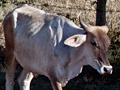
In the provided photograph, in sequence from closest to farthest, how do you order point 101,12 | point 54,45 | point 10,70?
point 54,45 < point 10,70 < point 101,12

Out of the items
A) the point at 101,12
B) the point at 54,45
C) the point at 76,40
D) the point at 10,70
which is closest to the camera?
the point at 76,40

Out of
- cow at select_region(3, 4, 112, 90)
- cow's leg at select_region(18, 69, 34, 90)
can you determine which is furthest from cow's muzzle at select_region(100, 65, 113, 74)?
cow's leg at select_region(18, 69, 34, 90)

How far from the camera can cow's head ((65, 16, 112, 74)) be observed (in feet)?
17.1

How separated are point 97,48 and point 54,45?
0.78 meters

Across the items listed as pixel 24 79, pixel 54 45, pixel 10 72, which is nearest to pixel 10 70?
pixel 10 72

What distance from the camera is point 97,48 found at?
209 inches

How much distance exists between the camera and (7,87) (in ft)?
22.9

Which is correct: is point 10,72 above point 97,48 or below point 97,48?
below

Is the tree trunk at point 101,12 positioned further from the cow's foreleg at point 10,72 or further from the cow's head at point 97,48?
the cow's head at point 97,48

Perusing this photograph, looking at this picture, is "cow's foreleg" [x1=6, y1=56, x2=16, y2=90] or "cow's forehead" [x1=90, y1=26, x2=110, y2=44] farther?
"cow's foreleg" [x1=6, y1=56, x2=16, y2=90]

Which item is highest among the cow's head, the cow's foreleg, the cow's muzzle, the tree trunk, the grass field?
the cow's head

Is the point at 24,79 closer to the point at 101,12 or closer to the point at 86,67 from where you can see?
the point at 86,67

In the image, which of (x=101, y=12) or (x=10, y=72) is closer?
(x=10, y=72)

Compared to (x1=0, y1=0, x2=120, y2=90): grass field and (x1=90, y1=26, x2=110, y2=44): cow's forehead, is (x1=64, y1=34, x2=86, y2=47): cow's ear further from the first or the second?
(x1=0, y1=0, x2=120, y2=90): grass field
